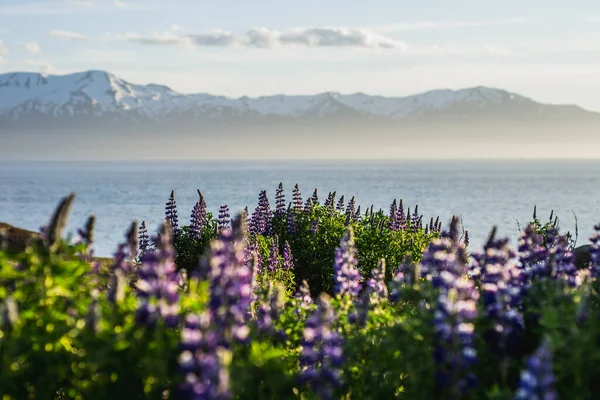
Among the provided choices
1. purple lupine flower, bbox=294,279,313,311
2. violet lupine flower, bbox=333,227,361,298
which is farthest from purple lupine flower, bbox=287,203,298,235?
violet lupine flower, bbox=333,227,361,298

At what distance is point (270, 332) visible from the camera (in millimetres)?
7238

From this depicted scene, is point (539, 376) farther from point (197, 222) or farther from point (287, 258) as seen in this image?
point (197, 222)

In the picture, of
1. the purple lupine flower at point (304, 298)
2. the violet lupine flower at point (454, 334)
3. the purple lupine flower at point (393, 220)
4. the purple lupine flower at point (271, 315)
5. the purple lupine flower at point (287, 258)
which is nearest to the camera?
the violet lupine flower at point (454, 334)

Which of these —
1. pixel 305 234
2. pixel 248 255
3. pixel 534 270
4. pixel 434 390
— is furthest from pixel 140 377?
pixel 305 234

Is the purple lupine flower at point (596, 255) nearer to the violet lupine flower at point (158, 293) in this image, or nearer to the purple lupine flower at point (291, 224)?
the violet lupine flower at point (158, 293)

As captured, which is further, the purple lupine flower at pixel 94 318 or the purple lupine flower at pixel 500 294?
the purple lupine flower at pixel 500 294

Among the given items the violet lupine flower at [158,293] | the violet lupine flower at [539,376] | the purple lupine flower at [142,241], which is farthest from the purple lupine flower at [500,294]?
the purple lupine flower at [142,241]

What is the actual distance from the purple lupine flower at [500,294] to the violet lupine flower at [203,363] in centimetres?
251

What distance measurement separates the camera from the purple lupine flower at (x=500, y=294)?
621cm

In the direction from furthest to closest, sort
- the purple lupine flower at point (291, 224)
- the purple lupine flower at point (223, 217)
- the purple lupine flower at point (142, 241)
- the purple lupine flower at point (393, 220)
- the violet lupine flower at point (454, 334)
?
the purple lupine flower at point (393, 220), the purple lupine flower at point (291, 224), the purple lupine flower at point (223, 217), the purple lupine flower at point (142, 241), the violet lupine flower at point (454, 334)

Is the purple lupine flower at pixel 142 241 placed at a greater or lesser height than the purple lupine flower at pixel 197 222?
lesser

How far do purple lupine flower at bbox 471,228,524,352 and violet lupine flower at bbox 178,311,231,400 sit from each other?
2.51 metres

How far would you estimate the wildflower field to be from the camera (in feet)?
17.5

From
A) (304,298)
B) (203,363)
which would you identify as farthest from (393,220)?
(203,363)
